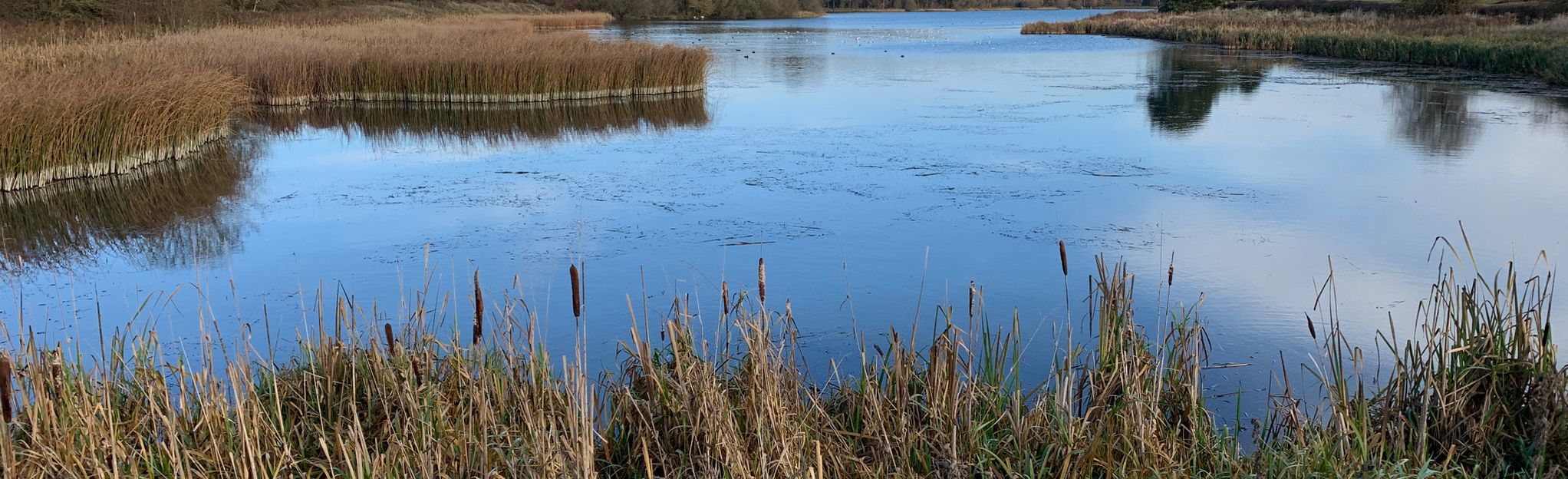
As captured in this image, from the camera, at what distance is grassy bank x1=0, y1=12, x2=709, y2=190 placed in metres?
6.85

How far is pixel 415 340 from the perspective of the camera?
2.93 metres

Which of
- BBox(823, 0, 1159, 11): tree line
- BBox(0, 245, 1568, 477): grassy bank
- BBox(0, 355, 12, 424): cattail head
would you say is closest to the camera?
BBox(0, 355, 12, 424): cattail head

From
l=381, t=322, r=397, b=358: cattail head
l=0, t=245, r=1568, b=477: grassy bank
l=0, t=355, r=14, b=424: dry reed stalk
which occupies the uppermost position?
l=0, t=355, r=14, b=424: dry reed stalk

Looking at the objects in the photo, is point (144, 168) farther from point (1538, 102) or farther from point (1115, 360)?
point (1538, 102)

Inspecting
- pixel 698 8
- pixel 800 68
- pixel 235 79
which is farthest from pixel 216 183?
pixel 698 8

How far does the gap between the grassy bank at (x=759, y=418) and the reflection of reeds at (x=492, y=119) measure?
6.53 metres

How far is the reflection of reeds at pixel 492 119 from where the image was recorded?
9750 millimetres

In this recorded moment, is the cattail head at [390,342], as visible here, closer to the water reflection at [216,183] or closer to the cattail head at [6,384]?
the cattail head at [6,384]

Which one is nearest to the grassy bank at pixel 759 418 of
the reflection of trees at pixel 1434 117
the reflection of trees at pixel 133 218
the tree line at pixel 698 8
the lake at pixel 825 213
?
the lake at pixel 825 213

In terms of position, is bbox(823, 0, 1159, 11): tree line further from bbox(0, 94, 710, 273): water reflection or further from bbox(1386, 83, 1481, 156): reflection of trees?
bbox(0, 94, 710, 273): water reflection

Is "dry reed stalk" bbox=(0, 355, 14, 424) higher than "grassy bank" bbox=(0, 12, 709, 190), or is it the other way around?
"grassy bank" bbox=(0, 12, 709, 190)

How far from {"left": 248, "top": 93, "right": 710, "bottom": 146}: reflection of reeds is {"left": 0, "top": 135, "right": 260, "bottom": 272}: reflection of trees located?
2235 mm

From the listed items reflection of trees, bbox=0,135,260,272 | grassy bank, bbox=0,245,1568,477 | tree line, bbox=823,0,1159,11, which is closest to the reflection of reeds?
reflection of trees, bbox=0,135,260,272

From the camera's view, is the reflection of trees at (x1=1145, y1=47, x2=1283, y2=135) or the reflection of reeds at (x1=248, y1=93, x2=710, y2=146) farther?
the reflection of trees at (x1=1145, y1=47, x2=1283, y2=135)
